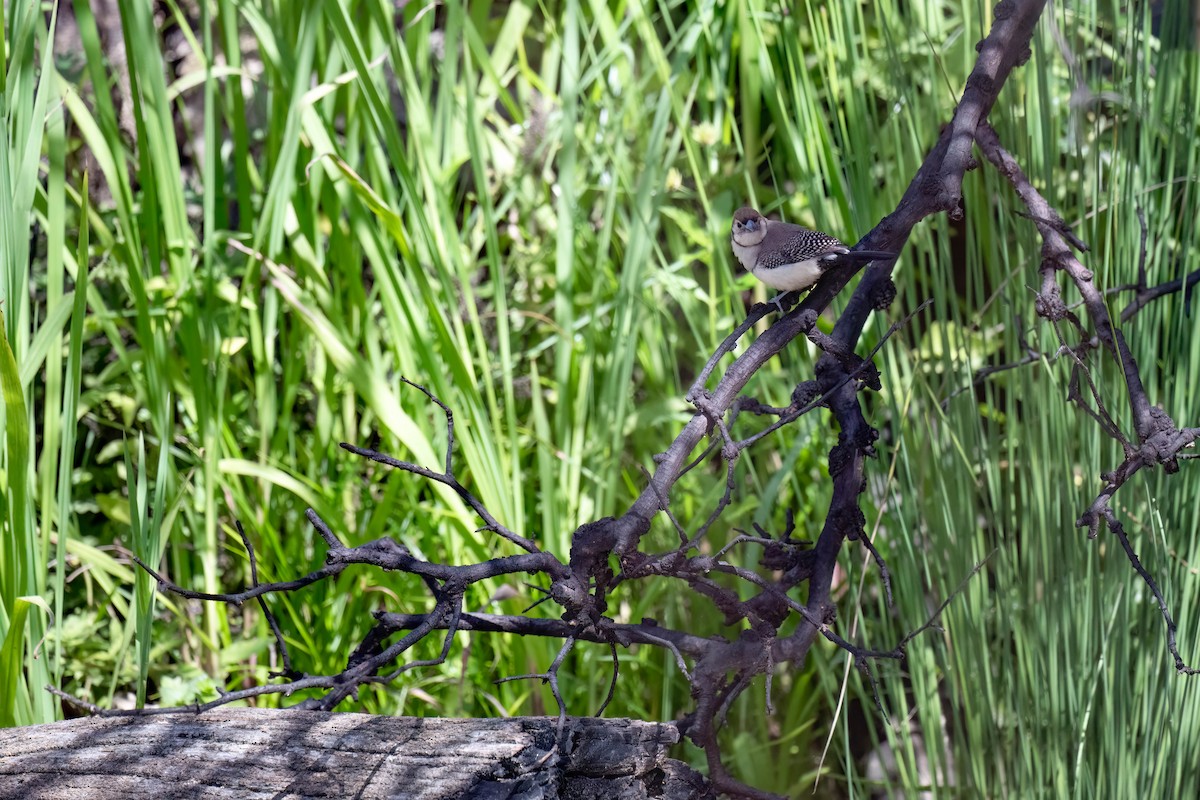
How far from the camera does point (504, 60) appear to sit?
162cm

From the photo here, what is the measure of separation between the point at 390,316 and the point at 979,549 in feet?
2.15

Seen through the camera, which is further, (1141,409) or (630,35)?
(630,35)

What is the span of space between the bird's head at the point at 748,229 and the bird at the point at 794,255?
0.07ft

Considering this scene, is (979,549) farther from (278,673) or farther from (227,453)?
(227,453)

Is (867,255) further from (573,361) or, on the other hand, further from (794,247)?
(573,361)

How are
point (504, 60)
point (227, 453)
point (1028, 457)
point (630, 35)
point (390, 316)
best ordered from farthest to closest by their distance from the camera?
point (630, 35) → point (504, 60) → point (227, 453) → point (390, 316) → point (1028, 457)

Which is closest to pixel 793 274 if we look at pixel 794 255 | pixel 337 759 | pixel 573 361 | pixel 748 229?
pixel 794 255

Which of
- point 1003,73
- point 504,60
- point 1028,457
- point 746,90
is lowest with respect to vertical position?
point 1028,457

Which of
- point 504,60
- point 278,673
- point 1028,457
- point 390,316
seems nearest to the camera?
point 278,673

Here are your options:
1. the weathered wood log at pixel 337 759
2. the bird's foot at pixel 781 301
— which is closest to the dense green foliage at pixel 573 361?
the weathered wood log at pixel 337 759

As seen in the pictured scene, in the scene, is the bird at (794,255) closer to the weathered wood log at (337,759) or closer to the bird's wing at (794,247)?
the bird's wing at (794,247)

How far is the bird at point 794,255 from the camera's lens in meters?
0.63

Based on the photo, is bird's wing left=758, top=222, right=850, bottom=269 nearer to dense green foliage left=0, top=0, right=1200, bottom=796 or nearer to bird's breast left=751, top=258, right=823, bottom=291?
bird's breast left=751, top=258, right=823, bottom=291

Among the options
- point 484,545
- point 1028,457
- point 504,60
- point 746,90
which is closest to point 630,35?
point 504,60
